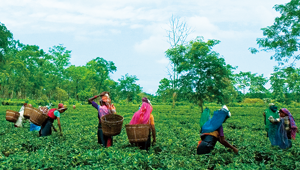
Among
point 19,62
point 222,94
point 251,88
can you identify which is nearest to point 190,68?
point 222,94

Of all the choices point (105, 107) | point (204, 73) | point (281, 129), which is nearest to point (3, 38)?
point (204, 73)

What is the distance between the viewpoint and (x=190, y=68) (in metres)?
15.6

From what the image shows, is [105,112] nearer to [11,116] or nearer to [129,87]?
[11,116]

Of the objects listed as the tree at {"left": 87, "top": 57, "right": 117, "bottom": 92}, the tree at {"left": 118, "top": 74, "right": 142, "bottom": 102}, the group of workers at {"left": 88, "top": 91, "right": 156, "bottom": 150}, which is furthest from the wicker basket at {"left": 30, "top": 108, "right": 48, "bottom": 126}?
the tree at {"left": 118, "top": 74, "right": 142, "bottom": 102}

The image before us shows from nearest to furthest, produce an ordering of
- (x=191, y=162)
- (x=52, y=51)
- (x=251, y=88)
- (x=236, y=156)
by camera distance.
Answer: (x=191, y=162) → (x=236, y=156) → (x=52, y=51) → (x=251, y=88)

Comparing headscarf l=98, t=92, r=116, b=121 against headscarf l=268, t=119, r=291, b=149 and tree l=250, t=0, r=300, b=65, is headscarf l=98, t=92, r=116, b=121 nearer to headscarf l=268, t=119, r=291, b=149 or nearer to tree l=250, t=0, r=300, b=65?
headscarf l=268, t=119, r=291, b=149

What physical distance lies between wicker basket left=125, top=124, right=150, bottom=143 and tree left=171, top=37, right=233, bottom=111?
9984 millimetres

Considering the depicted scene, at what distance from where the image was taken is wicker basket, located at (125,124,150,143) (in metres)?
5.41

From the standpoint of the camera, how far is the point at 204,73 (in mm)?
15258

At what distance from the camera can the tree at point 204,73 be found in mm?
14984

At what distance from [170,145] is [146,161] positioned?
2262 mm

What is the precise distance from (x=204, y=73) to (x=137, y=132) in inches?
417

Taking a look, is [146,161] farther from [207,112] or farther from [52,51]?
[52,51]

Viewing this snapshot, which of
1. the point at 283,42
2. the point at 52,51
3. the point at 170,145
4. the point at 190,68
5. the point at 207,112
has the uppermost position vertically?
the point at 52,51
